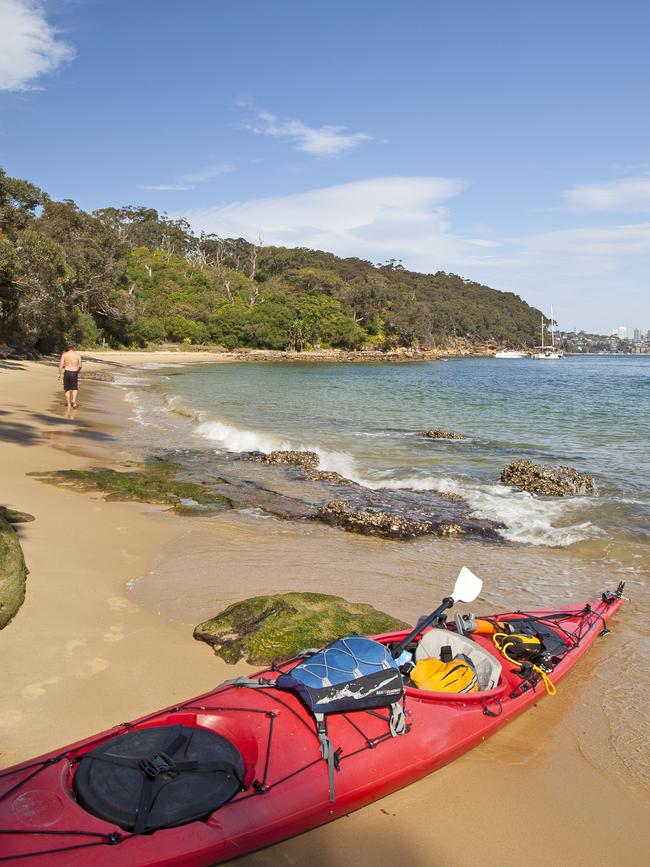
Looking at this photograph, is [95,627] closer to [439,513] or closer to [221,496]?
[221,496]

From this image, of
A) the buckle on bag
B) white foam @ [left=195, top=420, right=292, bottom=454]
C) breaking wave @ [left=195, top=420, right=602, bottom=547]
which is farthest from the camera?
white foam @ [left=195, top=420, right=292, bottom=454]

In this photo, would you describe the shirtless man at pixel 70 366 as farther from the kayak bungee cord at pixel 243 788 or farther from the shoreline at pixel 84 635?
the kayak bungee cord at pixel 243 788

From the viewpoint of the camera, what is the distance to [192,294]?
7294cm

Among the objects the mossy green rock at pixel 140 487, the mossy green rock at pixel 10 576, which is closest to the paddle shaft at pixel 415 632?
the mossy green rock at pixel 10 576

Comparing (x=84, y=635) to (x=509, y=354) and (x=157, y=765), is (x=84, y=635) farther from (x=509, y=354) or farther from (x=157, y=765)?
(x=509, y=354)

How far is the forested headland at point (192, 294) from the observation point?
1129 inches

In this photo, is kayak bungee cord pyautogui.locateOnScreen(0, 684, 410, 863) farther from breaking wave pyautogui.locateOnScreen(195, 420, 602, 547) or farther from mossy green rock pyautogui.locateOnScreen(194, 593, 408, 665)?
breaking wave pyautogui.locateOnScreen(195, 420, 602, 547)

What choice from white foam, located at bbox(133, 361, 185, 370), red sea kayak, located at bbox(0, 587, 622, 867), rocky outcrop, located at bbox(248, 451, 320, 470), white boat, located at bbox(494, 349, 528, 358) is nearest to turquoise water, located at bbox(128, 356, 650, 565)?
rocky outcrop, located at bbox(248, 451, 320, 470)

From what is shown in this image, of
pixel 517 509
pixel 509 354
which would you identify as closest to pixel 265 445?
pixel 517 509

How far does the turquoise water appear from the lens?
30.7 feet

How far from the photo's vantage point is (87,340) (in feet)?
151

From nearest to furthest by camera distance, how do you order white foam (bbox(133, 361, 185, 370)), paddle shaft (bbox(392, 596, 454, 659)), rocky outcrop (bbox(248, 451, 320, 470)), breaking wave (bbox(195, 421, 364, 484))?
paddle shaft (bbox(392, 596, 454, 659)), rocky outcrop (bbox(248, 451, 320, 470)), breaking wave (bbox(195, 421, 364, 484)), white foam (bbox(133, 361, 185, 370))

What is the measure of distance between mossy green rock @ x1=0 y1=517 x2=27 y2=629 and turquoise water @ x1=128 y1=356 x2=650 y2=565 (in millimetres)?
5977

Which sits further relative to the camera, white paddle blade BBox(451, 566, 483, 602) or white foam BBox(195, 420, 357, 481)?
white foam BBox(195, 420, 357, 481)
